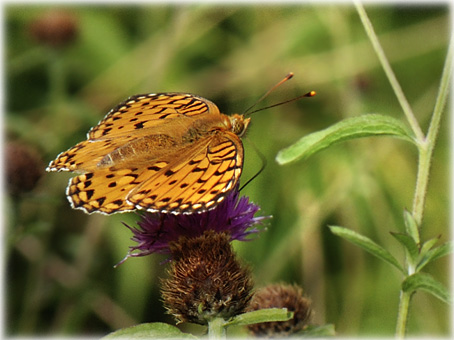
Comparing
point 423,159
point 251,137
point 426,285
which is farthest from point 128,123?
point 251,137

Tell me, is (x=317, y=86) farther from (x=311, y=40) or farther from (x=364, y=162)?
(x=364, y=162)

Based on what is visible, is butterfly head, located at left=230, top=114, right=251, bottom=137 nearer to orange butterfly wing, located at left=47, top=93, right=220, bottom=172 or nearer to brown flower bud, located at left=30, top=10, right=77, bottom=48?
orange butterfly wing, located at left=47, top=93, right=220, bottom=172

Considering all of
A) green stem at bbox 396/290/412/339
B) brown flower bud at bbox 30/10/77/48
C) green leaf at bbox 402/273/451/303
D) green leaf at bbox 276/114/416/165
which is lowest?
green stem at bbox 396/290/412/339

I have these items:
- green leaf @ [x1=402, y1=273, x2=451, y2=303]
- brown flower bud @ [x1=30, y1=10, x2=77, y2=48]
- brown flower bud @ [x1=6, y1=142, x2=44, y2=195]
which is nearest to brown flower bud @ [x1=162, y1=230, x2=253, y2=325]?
green leaf @ [x1=402, y1=273, x2=451, y2=303]

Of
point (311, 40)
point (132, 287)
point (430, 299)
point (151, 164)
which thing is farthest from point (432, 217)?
point (151, 164)

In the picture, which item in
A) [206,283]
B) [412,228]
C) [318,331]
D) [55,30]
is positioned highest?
[55,30]

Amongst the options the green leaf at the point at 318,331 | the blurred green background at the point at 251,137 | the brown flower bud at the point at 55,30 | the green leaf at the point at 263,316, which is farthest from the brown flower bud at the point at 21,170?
the green leaf at the point at 263,316

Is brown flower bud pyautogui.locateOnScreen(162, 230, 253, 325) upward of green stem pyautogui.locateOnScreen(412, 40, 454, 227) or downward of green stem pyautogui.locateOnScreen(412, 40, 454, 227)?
downward

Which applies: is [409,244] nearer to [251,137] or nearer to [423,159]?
[423,159]
